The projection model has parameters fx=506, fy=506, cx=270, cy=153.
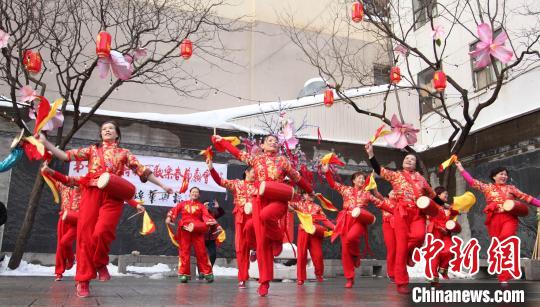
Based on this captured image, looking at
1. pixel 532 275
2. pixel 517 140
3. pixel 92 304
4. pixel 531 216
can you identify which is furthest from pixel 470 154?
Result: pixel 92 304

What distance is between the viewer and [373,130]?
14852mm

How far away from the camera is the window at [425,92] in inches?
599

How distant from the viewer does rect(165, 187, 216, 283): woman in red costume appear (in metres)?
7.73

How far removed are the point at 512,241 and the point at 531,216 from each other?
22.8ft

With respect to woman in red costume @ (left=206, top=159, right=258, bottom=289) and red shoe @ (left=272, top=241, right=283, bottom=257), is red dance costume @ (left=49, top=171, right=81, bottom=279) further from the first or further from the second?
red shoe @ (left=272, top=241, right=283, bottom=257)

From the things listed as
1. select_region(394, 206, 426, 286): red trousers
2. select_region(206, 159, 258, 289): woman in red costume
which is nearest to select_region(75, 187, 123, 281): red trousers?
select_region(206, 159, 258, 289): woman in red costume

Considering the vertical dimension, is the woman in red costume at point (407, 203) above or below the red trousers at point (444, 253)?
above

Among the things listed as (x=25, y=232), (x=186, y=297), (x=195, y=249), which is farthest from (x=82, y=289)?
(x=25, y=232)

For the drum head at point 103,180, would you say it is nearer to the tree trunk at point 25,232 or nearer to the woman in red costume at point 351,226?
the woman in red costume at point 351,226

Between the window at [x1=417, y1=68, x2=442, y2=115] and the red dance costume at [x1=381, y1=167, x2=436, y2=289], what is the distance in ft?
32.5

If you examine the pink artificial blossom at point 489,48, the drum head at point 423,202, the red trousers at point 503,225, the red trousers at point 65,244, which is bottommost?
the red trousers at point 65,244

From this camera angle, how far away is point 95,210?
4473 millimetres

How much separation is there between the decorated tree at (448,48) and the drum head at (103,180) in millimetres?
5962

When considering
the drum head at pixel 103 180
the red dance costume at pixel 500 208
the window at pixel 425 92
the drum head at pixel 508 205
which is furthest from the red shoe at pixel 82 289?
the window at pixel 425 92
